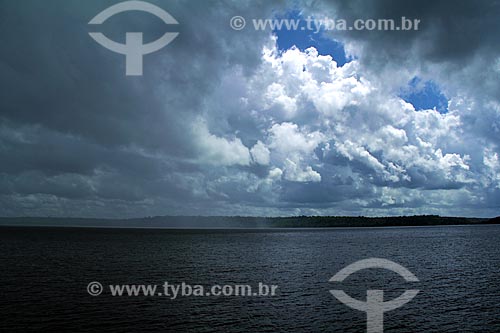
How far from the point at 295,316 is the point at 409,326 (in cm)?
1072

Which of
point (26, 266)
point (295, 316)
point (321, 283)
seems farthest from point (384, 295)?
point (26, 266)

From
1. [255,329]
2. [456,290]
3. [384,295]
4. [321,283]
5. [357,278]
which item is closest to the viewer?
[255,329]

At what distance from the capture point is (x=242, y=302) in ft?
146

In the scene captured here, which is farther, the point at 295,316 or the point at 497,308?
the point at 497,308

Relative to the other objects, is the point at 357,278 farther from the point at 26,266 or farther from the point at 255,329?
the point at 26,266

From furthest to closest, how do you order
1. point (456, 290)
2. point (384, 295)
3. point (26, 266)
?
point (26, 266) → point (456, 290) → point (384, 295)

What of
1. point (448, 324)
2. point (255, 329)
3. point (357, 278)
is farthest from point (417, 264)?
point (255, 329)

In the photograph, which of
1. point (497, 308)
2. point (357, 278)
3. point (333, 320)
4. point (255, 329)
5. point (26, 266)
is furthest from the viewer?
point (26, 266)

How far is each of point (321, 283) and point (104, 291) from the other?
100 ft

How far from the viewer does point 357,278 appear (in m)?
61.0

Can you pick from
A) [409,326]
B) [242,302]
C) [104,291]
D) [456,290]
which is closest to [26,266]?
[104,291]

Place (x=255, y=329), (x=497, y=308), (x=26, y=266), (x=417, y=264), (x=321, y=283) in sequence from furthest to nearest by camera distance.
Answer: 1. (x=417, y=264)
2. (x=26, y=266)
3. (x=321, y=283)
4. (x=497, y=308)
5. (x=255, y=329)

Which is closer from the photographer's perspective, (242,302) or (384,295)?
(242,302)

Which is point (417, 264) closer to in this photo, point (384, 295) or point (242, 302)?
point (384, 295)
